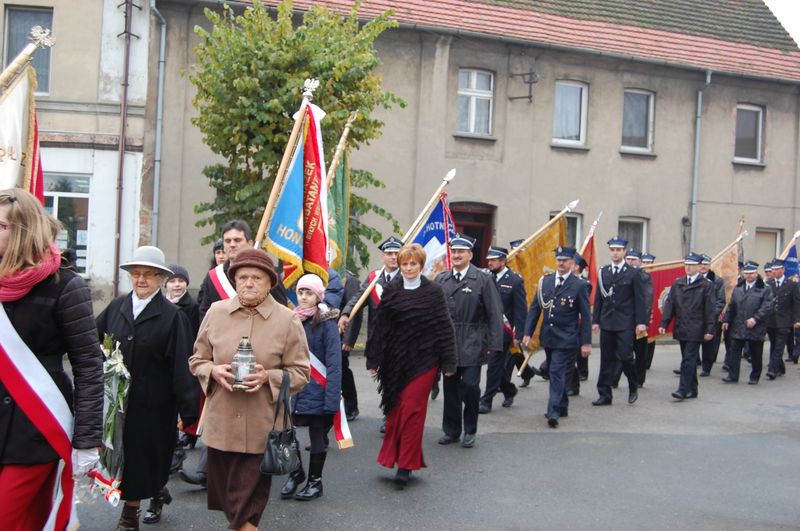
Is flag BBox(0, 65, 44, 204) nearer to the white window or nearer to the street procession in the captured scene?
the street procession

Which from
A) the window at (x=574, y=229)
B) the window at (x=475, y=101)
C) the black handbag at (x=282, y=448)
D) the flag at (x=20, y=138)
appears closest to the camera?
the black handbag at (x=282, y=448)

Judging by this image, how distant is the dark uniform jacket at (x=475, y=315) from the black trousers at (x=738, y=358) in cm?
706

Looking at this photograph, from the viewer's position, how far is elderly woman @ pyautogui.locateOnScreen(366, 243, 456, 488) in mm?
7316

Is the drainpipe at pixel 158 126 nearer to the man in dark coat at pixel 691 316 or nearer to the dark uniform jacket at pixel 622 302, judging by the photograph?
the dark uniform jacket at pixel 622 302

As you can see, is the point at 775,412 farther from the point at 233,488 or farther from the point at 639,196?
the point at 639,196

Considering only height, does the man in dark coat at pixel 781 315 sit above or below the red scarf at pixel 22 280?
below

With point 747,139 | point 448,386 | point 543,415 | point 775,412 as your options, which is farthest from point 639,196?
point 448,386

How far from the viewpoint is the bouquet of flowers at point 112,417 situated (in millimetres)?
5059

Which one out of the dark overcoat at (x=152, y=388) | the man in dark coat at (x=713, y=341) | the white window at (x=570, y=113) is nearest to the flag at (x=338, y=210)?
the dark overcoat at (x=152, y=388)

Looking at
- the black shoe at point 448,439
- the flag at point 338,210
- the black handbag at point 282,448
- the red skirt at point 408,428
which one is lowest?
the black shoe at point 448,439

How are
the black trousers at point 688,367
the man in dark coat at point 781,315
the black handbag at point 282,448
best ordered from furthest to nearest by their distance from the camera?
the man in dark coat at point 781,315 → the black trousers at point 688,367 → the black handbag at point 282,448

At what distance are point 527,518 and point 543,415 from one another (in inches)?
167

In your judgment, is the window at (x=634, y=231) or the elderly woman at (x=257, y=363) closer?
the elderly woman at (x=257, y=363)

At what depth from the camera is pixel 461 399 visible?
29.4 ft
